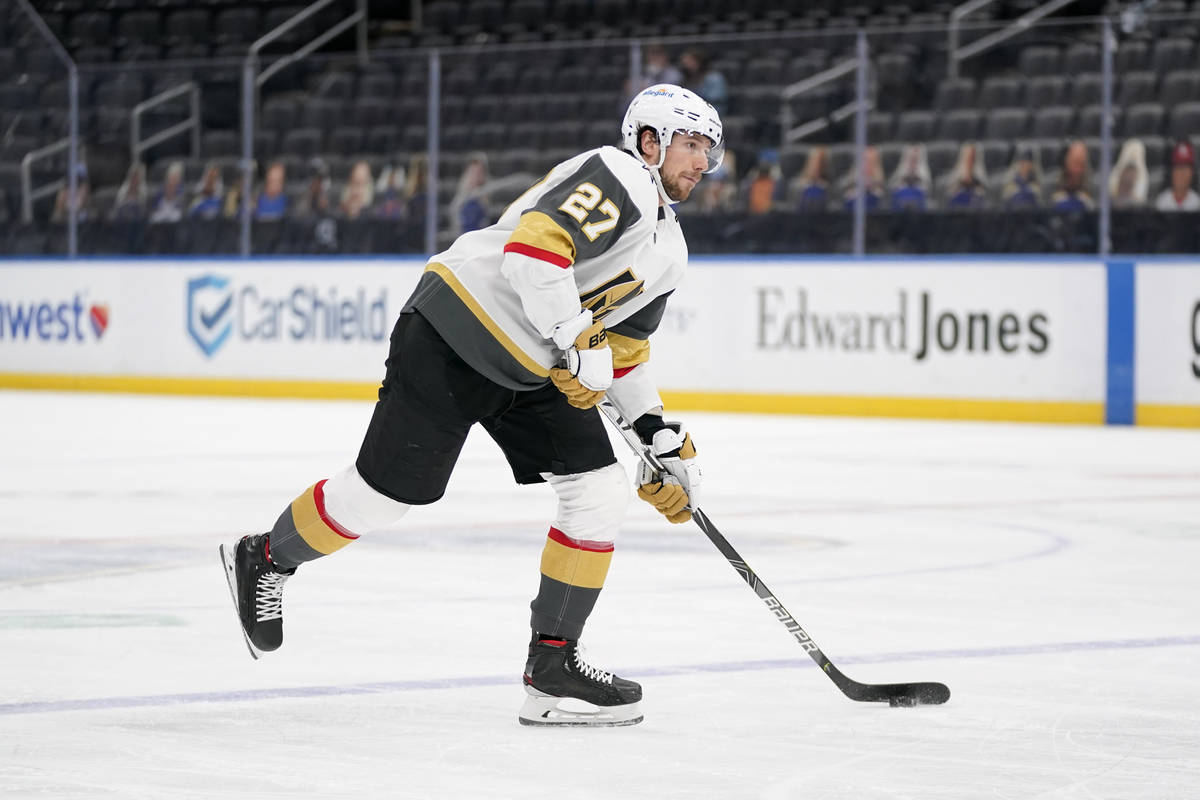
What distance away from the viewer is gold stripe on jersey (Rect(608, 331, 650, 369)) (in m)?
3.72

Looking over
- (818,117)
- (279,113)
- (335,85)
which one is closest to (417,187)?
(335,85)

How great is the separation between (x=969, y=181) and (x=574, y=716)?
27.3 ft

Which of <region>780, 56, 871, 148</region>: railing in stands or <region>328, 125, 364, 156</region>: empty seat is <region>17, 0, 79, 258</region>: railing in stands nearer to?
<region>328, 125, 364, 156</region>: empty seat

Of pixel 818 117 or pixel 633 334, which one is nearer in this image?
pixel 633 334

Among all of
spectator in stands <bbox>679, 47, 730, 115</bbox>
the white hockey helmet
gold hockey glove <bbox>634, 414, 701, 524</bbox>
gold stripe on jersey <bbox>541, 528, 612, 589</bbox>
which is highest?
spectator in stands <bbox>679, 47, 730, 115</bbox>

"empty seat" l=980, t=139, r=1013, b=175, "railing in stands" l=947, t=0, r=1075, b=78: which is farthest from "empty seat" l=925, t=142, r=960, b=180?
"railing in stands" l=947, t=0, r=1075, b=78

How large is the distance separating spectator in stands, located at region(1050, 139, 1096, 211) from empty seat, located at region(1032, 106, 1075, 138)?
5.7 inches

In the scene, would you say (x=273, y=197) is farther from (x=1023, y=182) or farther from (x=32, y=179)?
(x=1023, y=182)

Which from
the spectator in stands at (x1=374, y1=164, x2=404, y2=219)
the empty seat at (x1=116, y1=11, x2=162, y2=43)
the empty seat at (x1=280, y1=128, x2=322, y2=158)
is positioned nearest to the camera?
the spectator in stands at (x1=374, y1=164, x2=404, y2=219)

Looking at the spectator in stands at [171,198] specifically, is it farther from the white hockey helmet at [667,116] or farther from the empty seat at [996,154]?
the white hockey helmet at [667,116]

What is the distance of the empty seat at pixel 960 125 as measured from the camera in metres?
11.4

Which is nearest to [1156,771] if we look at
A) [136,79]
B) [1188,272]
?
[1188,272]

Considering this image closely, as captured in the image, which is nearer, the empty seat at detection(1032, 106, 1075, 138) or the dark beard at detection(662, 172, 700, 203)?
the dark beard at detection(662, 172, 700, 203)

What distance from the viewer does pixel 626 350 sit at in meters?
3.74
